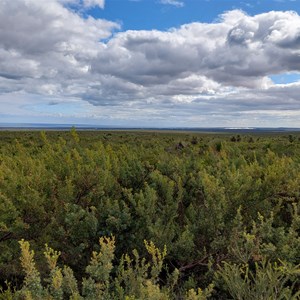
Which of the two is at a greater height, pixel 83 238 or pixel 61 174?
pixel 61 174

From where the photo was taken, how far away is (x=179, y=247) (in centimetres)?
452

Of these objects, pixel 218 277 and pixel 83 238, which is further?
pixel 83 238

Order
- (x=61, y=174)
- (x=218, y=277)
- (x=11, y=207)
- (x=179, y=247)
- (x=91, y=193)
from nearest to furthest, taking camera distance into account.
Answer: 1. (x=218, y=277)
2. (x=179, y=247)
3. (x=11, y=207)
4. (x=91, y=193)
5. (x=61, y=174)

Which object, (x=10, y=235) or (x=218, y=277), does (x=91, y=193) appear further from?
(x=218, y=277)

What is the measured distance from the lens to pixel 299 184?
18.2 feet

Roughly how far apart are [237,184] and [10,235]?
3.55 metres

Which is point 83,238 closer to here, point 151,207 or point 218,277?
point 151,207

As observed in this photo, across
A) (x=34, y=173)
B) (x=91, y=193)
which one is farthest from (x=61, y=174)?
(x=91, y=193)

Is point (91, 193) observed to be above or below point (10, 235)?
above

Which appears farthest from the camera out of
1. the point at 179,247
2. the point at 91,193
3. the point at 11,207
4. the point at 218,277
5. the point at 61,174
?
the point at 61,174

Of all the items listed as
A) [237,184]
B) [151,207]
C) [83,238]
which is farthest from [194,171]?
[83,238]

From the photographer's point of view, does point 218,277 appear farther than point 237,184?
No

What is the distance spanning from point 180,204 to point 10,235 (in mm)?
2780

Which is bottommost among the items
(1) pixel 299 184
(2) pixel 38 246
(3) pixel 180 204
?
(2) pixel 38 246
